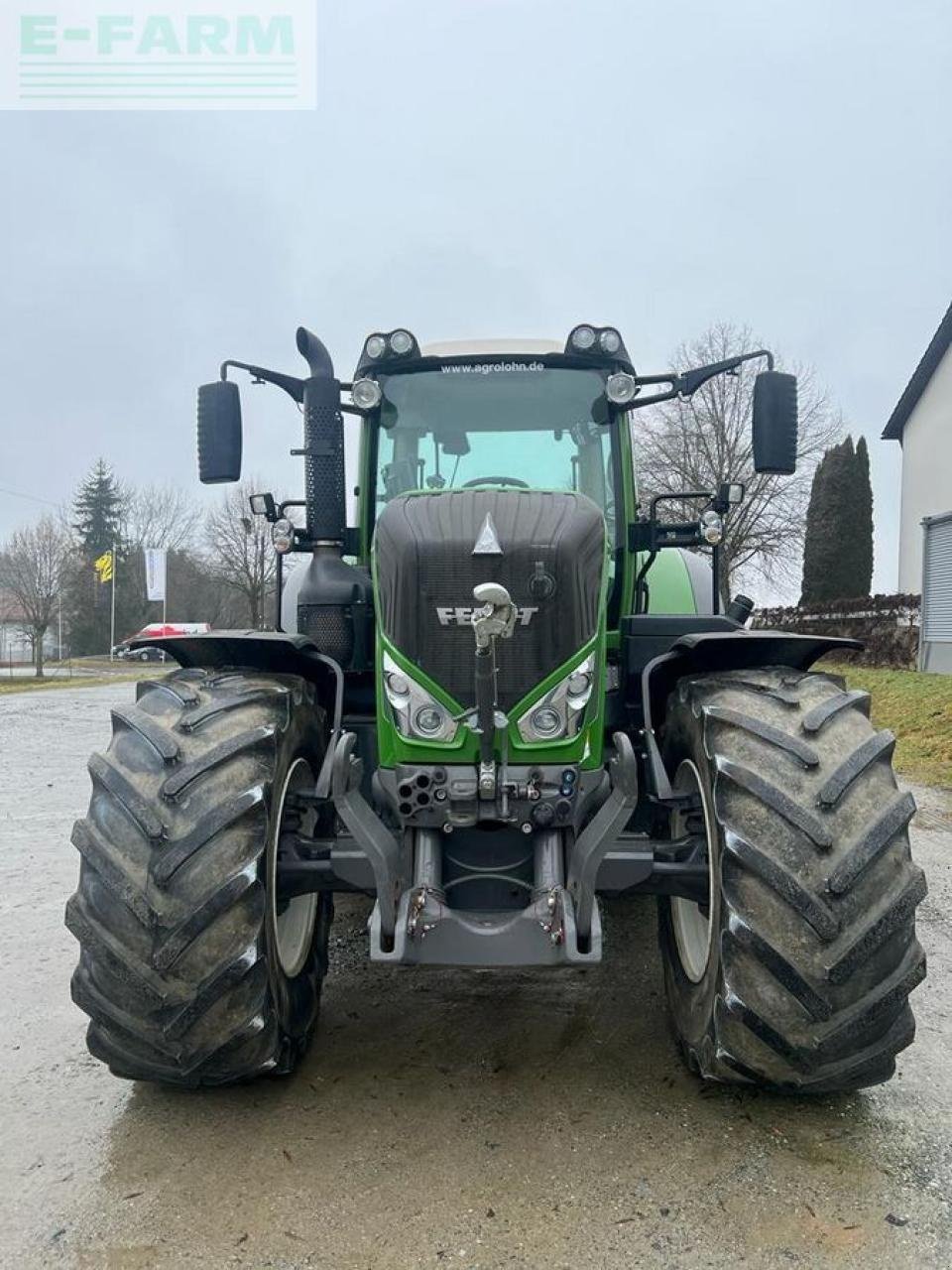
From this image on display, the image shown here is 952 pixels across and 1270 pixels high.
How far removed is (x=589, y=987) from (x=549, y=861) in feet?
3.88

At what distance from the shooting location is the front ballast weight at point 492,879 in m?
2.62

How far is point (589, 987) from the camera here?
3.71 meters

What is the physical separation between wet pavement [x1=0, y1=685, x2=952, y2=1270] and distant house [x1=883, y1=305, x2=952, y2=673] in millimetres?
16067

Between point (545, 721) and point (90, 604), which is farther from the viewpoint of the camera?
point (90, 604)

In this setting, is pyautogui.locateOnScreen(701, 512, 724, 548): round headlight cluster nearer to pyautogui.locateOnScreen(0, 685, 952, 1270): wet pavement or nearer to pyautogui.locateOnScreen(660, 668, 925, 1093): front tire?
pyautogui.locateOnScreen(660, 668, 925, 1093): front tire

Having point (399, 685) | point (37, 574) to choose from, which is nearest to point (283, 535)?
point (399, 685)

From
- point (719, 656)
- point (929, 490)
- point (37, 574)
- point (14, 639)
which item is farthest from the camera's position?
point (14, 639)

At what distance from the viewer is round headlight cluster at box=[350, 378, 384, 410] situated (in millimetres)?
3910

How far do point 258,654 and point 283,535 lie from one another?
1.00m

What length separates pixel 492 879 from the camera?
2852 mm

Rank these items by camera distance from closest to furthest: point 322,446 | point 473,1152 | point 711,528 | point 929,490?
point 473,1152
point 322,446
point 711,528
point 929,490

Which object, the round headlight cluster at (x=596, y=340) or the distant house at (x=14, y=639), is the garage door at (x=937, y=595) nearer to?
the round headlight cluster at (x=596, y=340)

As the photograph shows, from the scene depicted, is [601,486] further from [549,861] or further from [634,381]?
[549,861]

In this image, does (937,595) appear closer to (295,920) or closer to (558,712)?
(558,712)
